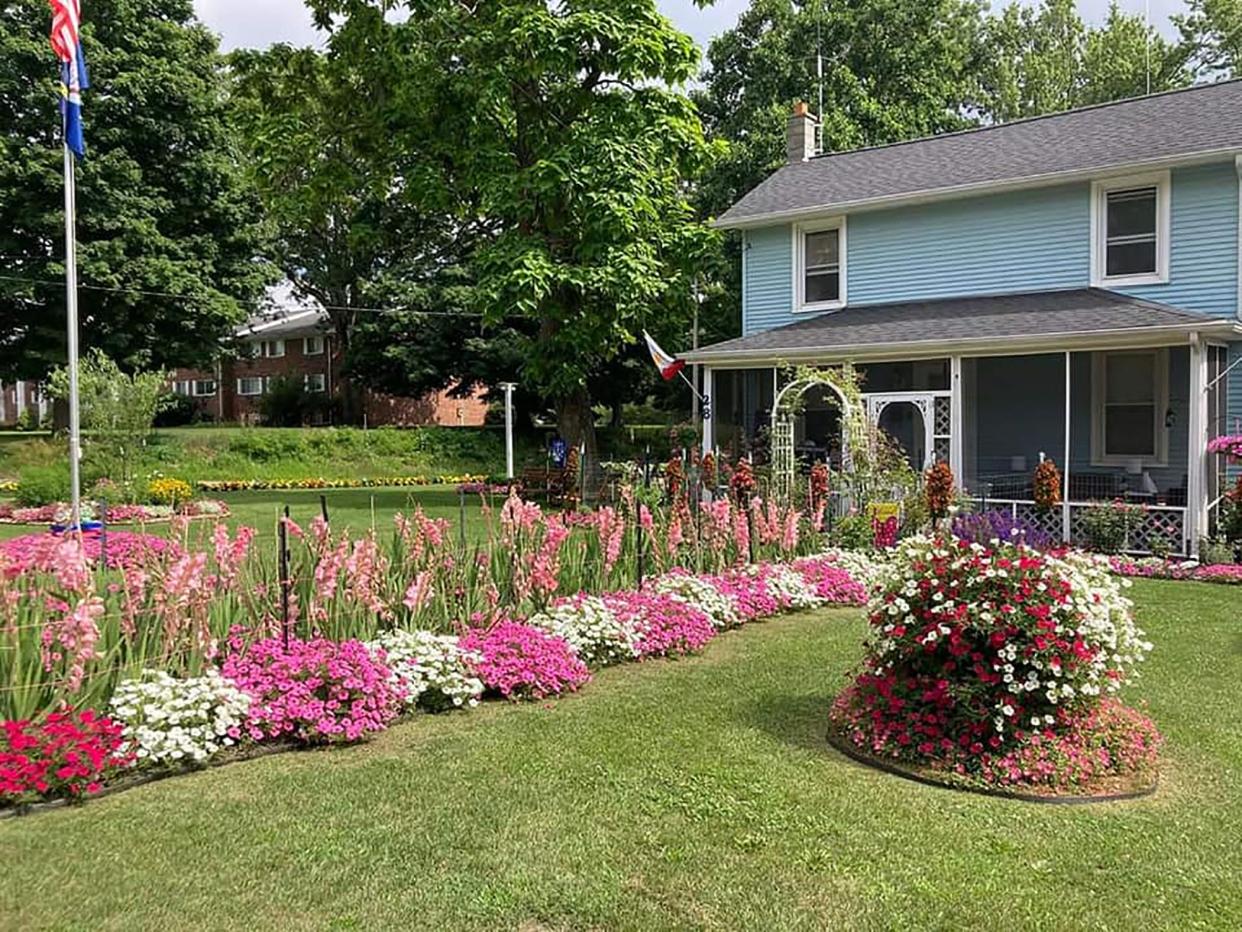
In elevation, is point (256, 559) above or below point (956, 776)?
above

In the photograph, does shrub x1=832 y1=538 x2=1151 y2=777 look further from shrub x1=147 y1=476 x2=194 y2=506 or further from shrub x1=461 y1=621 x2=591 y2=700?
shrub x1=147 y1=476 x2=194 y2=506

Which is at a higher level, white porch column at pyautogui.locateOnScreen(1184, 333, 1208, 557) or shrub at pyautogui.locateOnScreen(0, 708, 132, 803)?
white porch column at pyautogui.locateOnScreen(1184, 333, 1208, 557)

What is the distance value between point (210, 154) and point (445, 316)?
27.5 ft

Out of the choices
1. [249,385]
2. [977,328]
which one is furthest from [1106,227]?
[249,385]

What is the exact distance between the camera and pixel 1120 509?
481 inches

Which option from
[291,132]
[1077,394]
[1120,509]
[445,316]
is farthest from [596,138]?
[445,316]

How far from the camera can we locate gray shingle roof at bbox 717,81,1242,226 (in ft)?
45.4

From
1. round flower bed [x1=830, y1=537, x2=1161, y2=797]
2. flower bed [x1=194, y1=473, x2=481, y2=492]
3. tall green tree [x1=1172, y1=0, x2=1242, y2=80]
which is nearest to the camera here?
round flower bed [x1=830, y1=537, x2=1161, y2=797]

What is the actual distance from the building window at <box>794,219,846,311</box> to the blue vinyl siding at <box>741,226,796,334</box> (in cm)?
16

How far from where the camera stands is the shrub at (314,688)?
5125 mm

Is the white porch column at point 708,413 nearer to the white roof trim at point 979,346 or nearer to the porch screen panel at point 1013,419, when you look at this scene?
the white roof trim at point 979,346

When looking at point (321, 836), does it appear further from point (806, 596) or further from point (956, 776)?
point (806, 596)

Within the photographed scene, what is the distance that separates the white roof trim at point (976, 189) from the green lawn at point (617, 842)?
1023 cm

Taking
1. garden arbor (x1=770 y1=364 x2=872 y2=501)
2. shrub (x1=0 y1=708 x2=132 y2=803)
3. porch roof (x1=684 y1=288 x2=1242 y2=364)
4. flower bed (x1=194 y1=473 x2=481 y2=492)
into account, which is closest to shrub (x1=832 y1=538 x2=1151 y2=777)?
shrub (x1=0 y1=708 x2=132 y2=803)
